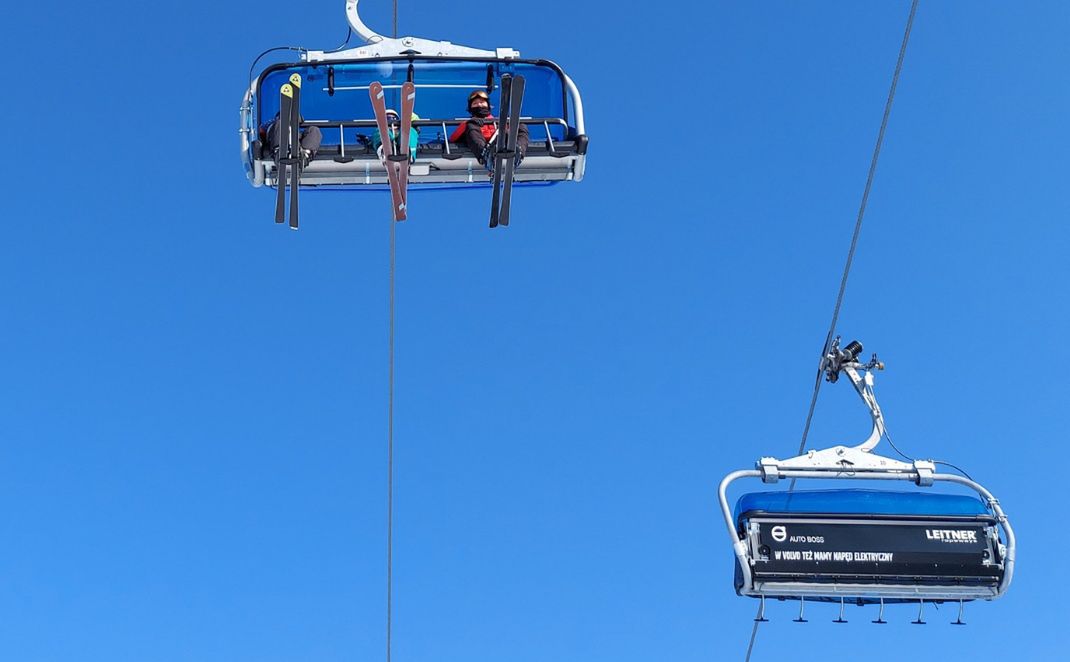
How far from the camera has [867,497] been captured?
40.3 feet

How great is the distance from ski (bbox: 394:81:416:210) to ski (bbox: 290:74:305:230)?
2.66 feet

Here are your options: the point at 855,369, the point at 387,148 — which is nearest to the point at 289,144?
the point at 387,148

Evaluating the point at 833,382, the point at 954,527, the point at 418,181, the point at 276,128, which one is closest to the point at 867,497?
the point at 954,527

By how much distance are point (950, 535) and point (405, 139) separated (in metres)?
5.20

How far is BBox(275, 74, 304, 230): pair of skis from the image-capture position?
13.4 metres

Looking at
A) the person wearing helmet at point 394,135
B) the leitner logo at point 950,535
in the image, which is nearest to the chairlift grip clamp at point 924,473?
the leitner logo at point 950,535

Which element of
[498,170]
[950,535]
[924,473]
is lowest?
[950,535]

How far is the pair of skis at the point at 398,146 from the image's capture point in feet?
43.2

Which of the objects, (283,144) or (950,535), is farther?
(283,144)

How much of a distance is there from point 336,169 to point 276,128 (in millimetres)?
594

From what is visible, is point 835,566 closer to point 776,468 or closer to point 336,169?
point 776,468

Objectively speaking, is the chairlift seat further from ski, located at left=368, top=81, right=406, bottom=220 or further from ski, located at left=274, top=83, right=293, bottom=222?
ski, located at left=274, top=83, right=293, bottom=222

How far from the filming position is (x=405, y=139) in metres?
13.5

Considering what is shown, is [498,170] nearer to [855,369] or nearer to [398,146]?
[398,146]
